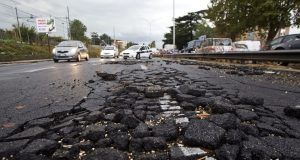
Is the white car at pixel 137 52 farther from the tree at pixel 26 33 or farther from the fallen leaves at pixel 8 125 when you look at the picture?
the tree at pixel 26 33

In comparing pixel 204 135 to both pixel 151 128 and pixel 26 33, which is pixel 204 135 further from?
pixel 26 33

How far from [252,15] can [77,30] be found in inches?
2695

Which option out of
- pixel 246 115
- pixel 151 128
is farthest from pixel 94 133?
pixel 246 115

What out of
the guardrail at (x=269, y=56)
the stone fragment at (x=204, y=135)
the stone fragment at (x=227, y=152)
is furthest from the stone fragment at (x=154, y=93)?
the guardrail at (x=269, y=56)

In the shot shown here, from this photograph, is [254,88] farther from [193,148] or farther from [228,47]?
[228,47]

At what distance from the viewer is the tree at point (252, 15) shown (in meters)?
21.1

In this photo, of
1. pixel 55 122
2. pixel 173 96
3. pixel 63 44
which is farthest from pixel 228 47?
pixel 55 122

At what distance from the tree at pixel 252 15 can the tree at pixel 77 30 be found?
61.9m

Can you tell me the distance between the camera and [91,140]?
7.55ft

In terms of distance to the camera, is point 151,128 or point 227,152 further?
point 151,128

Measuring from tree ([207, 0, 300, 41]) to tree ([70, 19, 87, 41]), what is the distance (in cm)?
6193

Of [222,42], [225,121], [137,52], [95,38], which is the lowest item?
[137,52]

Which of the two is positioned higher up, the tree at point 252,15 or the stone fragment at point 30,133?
the tree at point 252,15

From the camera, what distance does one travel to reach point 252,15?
22859mm
